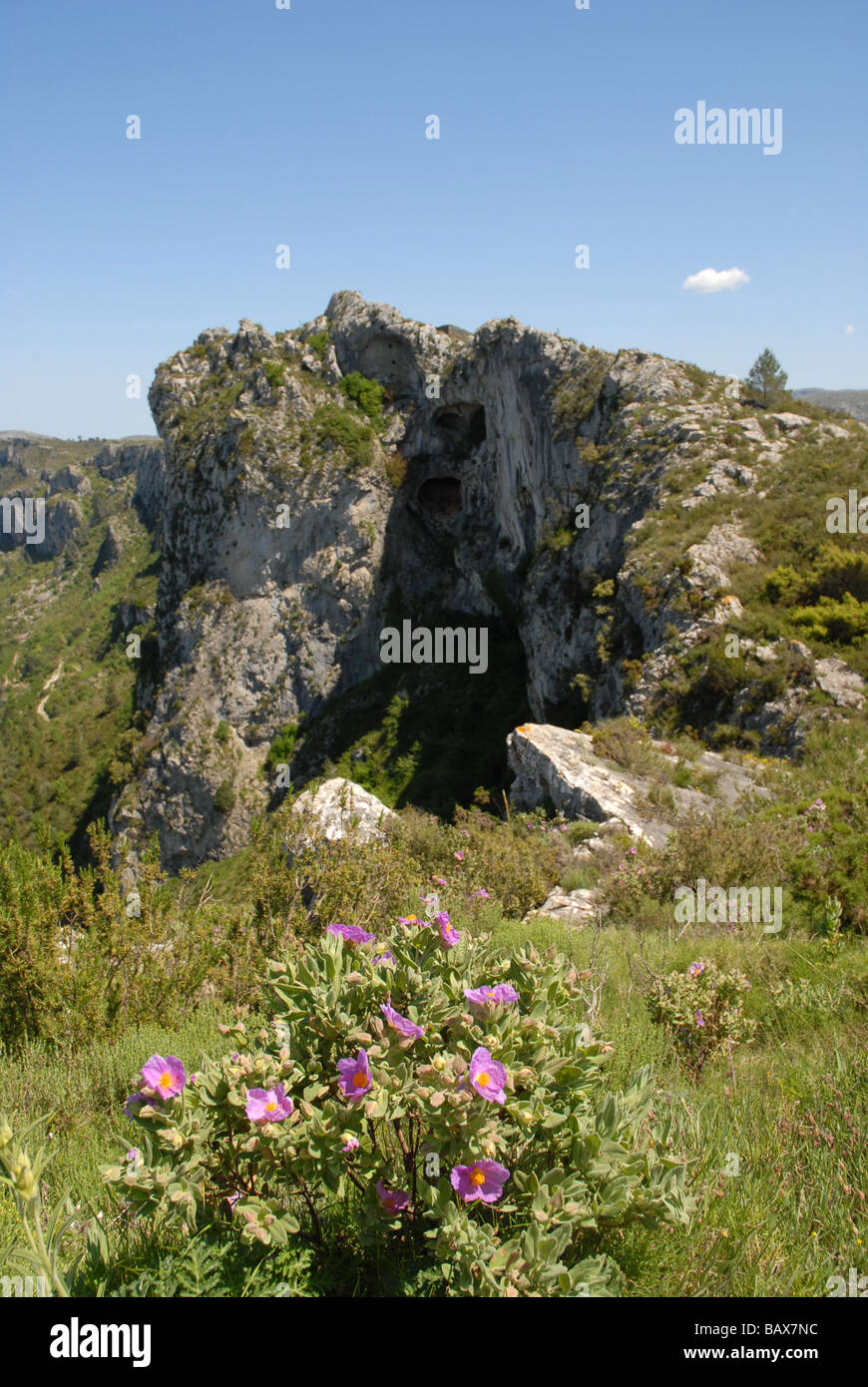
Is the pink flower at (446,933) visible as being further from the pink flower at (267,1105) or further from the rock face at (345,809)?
the rock face at (345,809)

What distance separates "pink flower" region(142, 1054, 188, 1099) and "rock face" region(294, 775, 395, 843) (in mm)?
5039

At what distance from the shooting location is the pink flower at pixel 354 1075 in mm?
1653

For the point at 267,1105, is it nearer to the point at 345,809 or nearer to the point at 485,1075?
the point at 485,1075

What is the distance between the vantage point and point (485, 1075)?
159cm

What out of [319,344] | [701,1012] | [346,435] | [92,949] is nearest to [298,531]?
[346,435]

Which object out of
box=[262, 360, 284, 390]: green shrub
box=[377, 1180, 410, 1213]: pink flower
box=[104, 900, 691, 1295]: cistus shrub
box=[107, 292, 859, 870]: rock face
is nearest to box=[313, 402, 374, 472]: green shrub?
box=[107, 292, 859, 870]: rock face

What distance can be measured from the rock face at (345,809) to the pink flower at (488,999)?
496 centimetres

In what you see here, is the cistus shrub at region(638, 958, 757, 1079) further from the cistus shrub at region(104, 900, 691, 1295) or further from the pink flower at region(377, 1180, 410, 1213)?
the pink flower at region(377, 1180, 410, 1213)

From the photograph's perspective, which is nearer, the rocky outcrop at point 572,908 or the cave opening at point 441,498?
the rocky outcrop at point 572,908

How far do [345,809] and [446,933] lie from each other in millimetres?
5525

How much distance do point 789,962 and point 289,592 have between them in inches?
1516

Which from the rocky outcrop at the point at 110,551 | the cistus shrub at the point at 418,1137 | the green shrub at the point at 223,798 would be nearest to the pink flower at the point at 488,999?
the cistus shrub at the point at 418,1137
